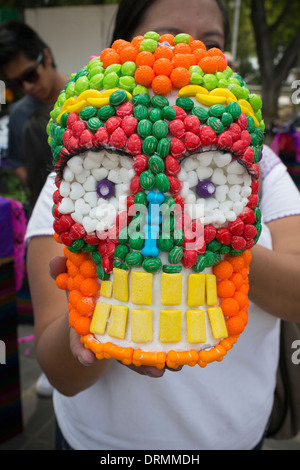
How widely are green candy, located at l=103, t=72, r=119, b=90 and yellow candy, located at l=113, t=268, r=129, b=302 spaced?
31cm

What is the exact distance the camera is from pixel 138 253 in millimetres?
674

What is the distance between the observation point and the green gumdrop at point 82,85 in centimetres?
68

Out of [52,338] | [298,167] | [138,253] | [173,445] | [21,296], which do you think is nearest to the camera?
[138,253]

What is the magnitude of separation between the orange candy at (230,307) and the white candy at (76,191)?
322 mm

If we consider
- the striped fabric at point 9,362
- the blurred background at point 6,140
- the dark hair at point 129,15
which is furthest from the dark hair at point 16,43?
the dark hair at point 129,15

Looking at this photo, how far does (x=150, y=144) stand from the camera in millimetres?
631

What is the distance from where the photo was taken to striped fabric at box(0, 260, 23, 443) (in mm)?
2184

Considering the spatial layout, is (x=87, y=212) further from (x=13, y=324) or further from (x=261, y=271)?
(x=13, y=324)

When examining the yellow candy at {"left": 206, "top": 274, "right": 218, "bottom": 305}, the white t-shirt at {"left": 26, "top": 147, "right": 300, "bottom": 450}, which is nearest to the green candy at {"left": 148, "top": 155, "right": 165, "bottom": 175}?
the yellow candy at {"left": 206, "top": 274, "right": 218, "bottom": 305}

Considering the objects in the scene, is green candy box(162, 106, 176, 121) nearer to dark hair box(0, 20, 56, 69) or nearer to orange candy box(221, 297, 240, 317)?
orange candy box(221, 297, 240, 317)

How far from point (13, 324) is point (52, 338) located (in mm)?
1464
